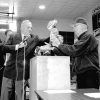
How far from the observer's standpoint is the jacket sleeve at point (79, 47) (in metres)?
2.09

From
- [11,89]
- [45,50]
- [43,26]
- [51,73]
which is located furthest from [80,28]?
[43,26]

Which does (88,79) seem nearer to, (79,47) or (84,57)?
(84,57)

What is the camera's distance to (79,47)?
6.89 feet

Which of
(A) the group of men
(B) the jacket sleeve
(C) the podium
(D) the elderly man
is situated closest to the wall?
(A) the group of men

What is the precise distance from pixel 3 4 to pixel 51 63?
4.92 metres

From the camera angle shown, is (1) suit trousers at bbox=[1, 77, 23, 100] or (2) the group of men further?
(1) suit trousers at bbox=[1, 77, 23, 100]

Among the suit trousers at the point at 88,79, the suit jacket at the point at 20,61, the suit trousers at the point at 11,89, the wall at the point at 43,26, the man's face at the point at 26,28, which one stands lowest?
the suit trousers at the point at 11,89

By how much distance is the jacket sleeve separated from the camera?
2.09 metres

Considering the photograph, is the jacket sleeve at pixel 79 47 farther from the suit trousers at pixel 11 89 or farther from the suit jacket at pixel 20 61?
the suit trousers at pixel 11 89

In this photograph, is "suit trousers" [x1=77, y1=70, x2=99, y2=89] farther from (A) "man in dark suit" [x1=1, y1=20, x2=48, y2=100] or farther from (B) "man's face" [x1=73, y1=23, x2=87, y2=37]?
(A) "man in dark suit" [x1=1, y1=20, x2=48, y2=100]

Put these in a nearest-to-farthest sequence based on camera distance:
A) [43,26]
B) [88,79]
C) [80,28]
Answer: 1. [88,79]
2. [80,28]
3. [43,26]

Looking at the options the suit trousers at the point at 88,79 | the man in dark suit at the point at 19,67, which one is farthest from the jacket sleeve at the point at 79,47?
the man in dark suit at the point at 19,67

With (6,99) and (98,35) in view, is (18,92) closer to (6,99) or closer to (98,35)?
(6,99)

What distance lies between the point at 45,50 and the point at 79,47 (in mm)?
→ 378
